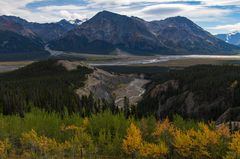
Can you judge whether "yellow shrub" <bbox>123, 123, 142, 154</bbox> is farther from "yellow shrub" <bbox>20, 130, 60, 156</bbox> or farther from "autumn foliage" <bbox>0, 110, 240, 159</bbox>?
"yellow shrub" <bbox>20, 130, 60, 156</bbox>

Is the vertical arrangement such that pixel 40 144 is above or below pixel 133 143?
below

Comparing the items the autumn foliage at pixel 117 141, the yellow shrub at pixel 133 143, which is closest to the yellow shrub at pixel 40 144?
the autumn foliage at pixel 117 141

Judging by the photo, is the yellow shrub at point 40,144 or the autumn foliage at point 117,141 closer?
the autumn foliage at point 117,141

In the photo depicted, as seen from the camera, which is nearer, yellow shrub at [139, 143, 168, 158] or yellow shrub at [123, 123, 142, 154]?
yellow shrub at [139, 143, 168, 158]

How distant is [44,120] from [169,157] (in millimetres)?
59783

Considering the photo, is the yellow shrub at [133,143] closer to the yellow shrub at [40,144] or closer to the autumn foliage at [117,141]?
the autumn foliage at [117,141]

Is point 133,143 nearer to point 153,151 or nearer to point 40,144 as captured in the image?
point 153,151

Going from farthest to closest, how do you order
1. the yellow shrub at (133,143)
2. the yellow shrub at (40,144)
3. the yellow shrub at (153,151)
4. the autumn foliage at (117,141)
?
the yellow shrub at (40,144), the yellow shrub at (133,143), the autumn foliage at (117,141), the yellow shrub at (153,151)

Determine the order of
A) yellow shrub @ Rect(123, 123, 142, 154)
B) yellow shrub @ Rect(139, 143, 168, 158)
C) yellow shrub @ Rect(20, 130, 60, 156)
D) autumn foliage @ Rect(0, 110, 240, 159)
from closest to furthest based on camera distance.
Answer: yellow shrub @ Rect(139, 143, 168, 158) < autumn foliage @ Rect(0, 110, 240, 159) < yellow shrub @ Rect(123, 123, 142, 154) < yellow shrub @ Rect(20, 130, 60, 156)

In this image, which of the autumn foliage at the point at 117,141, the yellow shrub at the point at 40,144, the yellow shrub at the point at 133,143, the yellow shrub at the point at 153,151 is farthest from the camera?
the yellow shrub at the point at 40,144

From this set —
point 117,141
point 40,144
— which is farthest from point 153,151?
point 40,144

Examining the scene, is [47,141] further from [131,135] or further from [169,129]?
[169,129]

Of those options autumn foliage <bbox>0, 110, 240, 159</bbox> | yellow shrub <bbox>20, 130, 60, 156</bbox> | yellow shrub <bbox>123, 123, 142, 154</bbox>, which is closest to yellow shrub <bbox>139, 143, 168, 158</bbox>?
autumn foliage <bbox>0, 110, 240, 159</bbox>

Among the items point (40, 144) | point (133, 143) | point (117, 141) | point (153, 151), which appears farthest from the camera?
point (117, 141)
